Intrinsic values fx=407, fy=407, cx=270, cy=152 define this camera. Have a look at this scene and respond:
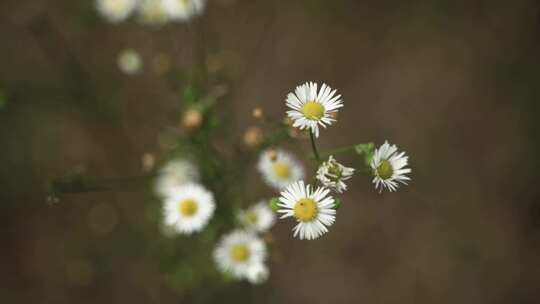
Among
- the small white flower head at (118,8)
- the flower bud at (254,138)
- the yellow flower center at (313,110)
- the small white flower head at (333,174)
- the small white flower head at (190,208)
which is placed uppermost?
the small white flower head at (118,8)

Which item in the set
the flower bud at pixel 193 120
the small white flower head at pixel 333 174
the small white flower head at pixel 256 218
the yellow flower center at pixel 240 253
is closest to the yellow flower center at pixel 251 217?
the small white flower head at pixel 256 218

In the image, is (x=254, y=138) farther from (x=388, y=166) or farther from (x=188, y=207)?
(x=388, y=166)

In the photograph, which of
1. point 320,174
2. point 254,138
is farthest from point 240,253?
point 320,174

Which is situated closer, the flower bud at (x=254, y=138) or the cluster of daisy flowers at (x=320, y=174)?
the cluster of daisy flowers at (x=320, y=174)

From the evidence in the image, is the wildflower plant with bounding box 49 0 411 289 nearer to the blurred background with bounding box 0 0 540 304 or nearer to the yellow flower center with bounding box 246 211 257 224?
the yellow flower center with bounding box 246 211 257 224

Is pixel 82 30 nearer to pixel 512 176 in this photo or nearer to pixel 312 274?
pixel 312 274

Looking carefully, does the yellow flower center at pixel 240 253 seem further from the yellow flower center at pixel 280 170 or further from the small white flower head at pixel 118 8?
the small white flower head at pixel 118 8
